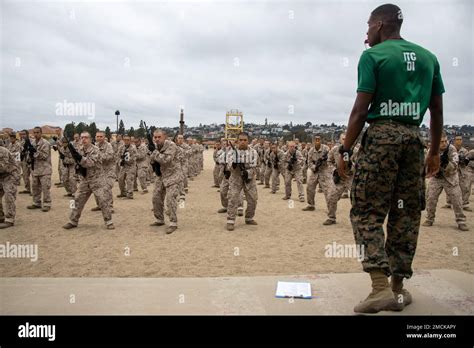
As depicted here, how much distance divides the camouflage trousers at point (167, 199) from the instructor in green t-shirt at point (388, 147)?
579cm

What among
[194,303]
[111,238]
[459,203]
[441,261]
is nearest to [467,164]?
[459,203]

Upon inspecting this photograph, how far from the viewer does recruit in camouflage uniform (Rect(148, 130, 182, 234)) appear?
26.8ft

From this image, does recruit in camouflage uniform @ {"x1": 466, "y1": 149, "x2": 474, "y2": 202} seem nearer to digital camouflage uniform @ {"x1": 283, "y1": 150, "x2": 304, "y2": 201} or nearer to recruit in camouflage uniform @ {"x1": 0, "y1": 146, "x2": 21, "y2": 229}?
digital camouflage uniform @ {"x1": 283, "y1": 150, "x2": 304, "y2": 201}

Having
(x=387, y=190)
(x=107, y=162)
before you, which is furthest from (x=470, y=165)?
(x=387, y=190)

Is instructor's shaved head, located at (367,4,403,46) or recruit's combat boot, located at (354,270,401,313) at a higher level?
instructor's shaved head, located at (367,4,403,46)

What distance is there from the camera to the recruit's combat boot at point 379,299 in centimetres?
265

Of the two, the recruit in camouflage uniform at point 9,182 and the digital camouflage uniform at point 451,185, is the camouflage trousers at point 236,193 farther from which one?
the recruit in camouflage uniform at point 9,182

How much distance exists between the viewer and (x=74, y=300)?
3.01 m

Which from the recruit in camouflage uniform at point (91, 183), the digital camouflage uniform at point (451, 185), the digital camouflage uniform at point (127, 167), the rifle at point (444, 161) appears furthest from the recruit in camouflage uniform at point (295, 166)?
the recruit in camouflage uniform at point (91, 183)

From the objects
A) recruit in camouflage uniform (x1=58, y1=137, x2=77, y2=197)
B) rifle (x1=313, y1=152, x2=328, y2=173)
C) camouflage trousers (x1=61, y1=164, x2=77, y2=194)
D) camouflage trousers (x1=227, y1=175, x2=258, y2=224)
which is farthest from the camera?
camouflage trousers (x1=61, y1=164, x2=77, y2=194)

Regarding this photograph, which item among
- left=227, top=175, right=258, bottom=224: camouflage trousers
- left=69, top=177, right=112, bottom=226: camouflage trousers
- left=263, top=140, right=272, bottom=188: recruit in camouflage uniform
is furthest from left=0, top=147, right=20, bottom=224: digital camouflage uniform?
left=263, top=140, right=272, bottom=188: recruit in camouflage uniform

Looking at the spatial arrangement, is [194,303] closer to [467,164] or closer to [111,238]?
[111,238]

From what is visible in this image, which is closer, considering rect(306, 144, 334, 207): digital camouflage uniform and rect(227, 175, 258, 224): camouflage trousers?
rect(227, 175, 258, 224): camouflage trousers
